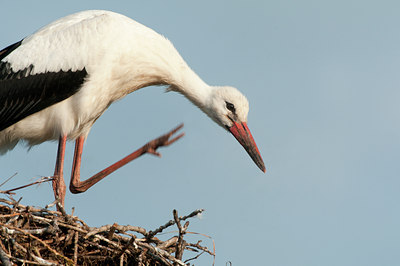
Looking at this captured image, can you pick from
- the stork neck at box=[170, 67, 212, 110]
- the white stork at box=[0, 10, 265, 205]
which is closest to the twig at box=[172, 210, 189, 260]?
the white stork at box=[0, 10, 265, 205]

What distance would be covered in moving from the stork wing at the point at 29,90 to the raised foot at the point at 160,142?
149 cm

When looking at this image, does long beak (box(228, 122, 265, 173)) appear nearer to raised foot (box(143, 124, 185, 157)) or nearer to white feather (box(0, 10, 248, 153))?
white feather (box(0, 10, 248, 153))

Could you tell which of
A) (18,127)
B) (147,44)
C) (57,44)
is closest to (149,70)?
(147,44)

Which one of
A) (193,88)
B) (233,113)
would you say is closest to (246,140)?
(233,113)

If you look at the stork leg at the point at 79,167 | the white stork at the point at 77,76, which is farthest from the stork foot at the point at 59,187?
the stork leg at the point at 79,167

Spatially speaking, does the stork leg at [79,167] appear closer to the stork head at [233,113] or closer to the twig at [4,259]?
the stork head at [233,113]

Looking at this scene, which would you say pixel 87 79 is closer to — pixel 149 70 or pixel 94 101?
pixel 94 101

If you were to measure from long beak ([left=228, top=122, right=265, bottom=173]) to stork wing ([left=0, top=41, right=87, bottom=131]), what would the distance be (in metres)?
1.92

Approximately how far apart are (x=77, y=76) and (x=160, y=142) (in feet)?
5.46

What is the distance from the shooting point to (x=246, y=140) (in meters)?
8.35

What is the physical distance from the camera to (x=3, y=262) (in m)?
5.46

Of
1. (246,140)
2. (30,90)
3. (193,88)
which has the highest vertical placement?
(193,88)

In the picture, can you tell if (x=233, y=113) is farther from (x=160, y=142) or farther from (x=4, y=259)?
(x=4, y=259)

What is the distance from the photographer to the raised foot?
20.9ft
